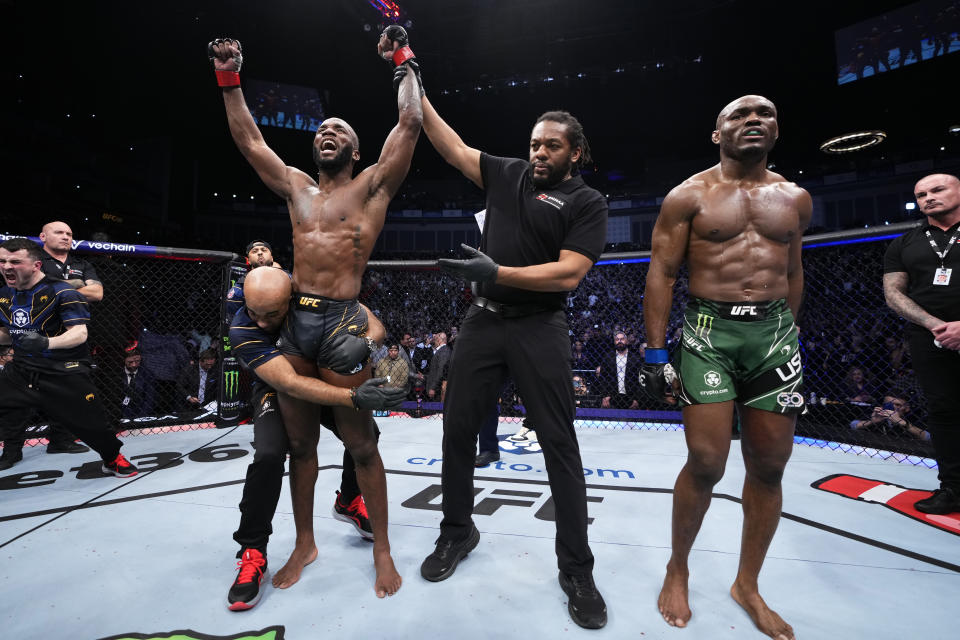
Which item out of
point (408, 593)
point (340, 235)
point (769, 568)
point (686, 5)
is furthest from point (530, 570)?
point (686, 5)

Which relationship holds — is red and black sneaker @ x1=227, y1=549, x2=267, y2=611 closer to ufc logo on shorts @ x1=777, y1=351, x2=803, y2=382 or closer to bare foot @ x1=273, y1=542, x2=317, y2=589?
bare foot @ x1=273, y1=542, x2=317, y2=589

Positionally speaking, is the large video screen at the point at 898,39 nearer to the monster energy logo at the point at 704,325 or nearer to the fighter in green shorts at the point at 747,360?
the fighter in green shorts at the point at 747,360

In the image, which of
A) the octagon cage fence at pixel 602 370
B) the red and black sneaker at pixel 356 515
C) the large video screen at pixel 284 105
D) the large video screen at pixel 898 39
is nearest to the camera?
the red and black sneaker at pixel 356 515

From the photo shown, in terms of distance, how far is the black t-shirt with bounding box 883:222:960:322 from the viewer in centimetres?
231

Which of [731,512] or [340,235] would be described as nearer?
[340,235]

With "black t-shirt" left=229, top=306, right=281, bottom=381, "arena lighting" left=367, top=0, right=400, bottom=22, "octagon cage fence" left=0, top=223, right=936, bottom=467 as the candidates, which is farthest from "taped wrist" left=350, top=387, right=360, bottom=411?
"arena lighting" left=367, top=0, right=400, bottom=22

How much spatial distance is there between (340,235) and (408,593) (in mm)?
1380

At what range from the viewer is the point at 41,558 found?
1865 mm

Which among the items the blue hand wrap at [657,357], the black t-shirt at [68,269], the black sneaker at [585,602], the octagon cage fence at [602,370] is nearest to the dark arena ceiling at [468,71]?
the octagon cage fence at [602,370]

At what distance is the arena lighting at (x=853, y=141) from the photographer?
43.9 feet

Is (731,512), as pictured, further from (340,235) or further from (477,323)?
(340,235)

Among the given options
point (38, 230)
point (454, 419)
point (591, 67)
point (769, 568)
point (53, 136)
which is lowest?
point (769, 568)

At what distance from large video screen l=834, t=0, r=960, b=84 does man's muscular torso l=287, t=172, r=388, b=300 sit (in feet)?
48.1

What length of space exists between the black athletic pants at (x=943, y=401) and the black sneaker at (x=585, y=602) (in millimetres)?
2205
